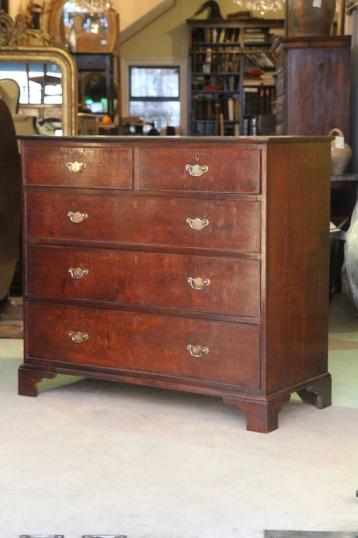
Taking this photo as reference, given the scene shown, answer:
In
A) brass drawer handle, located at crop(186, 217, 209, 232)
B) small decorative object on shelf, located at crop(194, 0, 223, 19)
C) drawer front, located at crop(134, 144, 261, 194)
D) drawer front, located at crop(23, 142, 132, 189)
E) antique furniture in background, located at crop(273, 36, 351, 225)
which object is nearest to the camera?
drawer front, located at crop(134, 144, 261, 194)

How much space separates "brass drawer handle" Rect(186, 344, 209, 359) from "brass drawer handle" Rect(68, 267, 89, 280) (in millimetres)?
517

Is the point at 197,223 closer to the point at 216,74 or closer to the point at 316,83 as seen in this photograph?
the point at 316,83

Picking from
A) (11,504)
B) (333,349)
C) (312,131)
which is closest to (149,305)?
(11,504)

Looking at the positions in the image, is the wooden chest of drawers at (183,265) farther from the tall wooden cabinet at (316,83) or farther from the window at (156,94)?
the window at (156,94)

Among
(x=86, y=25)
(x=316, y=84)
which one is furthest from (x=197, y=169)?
(x=86, y=25)

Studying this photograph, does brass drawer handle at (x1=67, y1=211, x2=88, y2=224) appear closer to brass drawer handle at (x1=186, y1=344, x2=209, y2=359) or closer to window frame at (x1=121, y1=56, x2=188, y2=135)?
brass drawer handle at (x1=186, y1=344, x2=209, y2=359)

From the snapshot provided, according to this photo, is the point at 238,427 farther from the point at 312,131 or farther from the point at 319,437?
the point at 312,131

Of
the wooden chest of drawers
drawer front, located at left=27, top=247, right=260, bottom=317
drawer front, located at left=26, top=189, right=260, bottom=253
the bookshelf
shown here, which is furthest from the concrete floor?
the bookshelf

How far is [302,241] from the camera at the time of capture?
12.1ft

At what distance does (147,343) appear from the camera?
3727 mm

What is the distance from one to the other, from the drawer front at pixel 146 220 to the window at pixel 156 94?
1292 cm

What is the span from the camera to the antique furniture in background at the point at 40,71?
252 inches

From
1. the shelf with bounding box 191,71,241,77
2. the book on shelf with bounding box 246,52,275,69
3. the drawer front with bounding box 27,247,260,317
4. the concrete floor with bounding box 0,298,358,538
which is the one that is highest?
the book on shelf with bounding box 246,52,275,69

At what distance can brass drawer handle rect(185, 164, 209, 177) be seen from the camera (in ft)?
11.6
